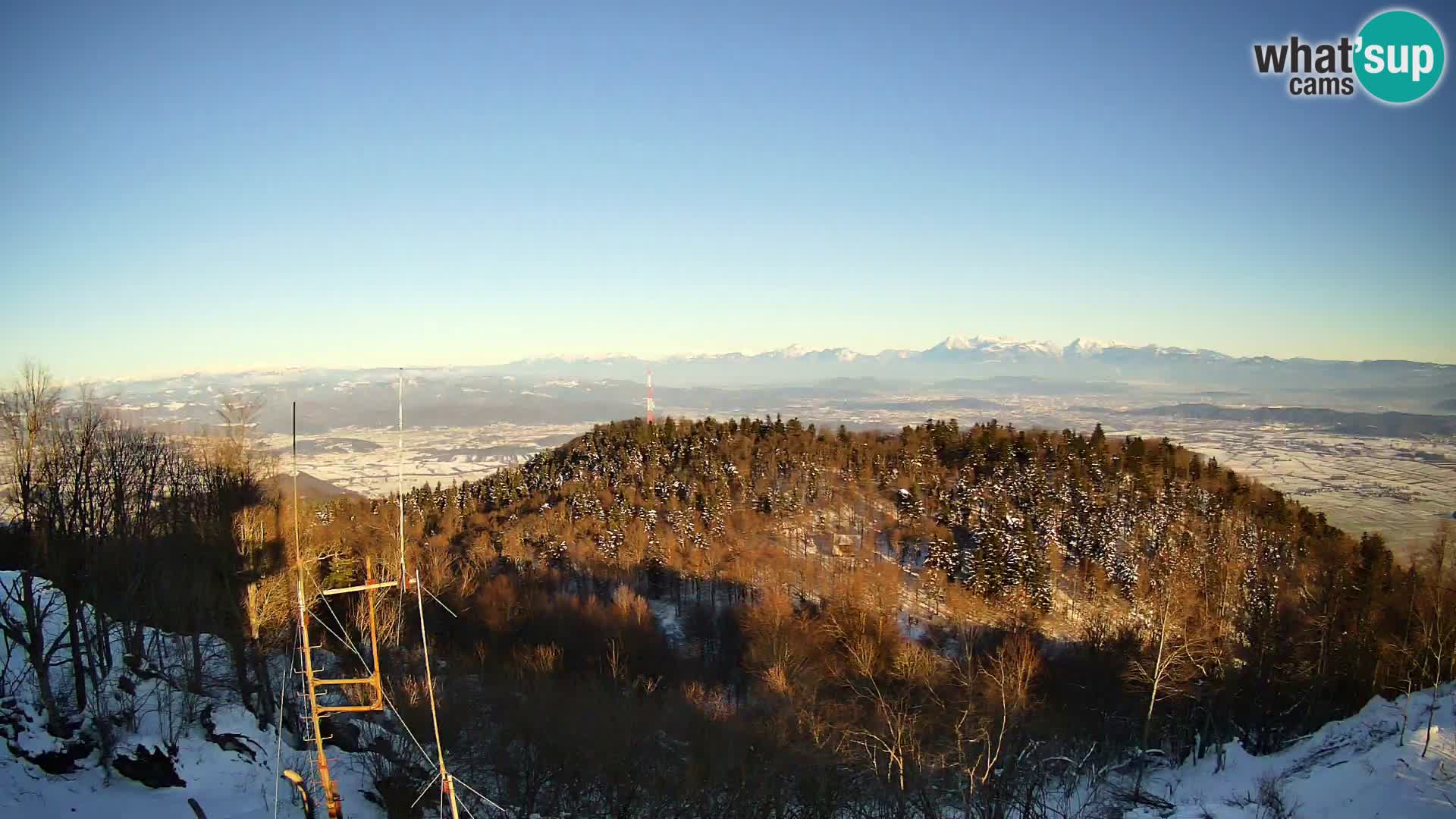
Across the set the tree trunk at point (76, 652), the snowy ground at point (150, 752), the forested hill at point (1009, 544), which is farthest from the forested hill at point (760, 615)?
the snowy ground at point (150, 752)

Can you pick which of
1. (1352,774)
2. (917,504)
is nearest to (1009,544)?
(917,504)

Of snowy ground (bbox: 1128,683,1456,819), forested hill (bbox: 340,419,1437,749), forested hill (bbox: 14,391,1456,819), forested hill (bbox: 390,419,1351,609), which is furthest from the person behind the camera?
forested hill (bbox: 390,419,1351,609)

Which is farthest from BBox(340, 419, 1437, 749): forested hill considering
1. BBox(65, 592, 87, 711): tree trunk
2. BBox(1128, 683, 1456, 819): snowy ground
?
BBox(65, 592, 87, 711): tree trunk

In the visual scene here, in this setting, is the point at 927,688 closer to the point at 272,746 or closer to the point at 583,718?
the point at 583,718

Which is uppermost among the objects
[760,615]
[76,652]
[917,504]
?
[76,652]

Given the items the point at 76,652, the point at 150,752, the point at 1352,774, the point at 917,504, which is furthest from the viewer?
the point at 917,504

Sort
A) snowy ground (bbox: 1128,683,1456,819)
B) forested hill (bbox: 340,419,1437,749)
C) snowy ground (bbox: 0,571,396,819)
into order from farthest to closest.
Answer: forested hill (bbox: 340,419,1437,749) < snowy ground (bbox: 1128,683,1456,819) < snowy ground (bbox: 0,571,396,819)

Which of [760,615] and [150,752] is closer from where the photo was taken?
[150,752]

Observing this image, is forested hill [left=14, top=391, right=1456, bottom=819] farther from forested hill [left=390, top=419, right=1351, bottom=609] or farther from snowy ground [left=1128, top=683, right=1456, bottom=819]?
snowy ground [left=1128, top=683, right=1456, bottom=819]

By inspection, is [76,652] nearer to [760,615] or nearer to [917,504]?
[760,615]

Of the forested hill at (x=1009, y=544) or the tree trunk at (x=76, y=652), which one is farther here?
the forested hill at (x=1009, y=544)

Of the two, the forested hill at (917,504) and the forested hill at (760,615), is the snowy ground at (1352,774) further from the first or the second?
the forested hill at (917,504)
